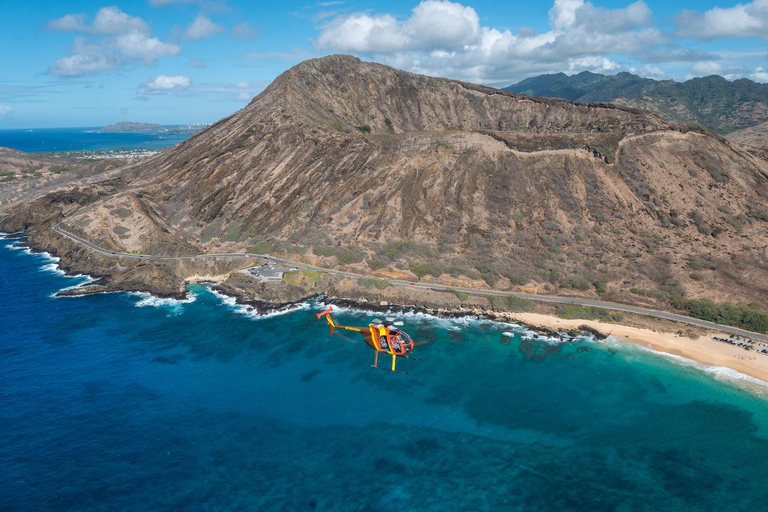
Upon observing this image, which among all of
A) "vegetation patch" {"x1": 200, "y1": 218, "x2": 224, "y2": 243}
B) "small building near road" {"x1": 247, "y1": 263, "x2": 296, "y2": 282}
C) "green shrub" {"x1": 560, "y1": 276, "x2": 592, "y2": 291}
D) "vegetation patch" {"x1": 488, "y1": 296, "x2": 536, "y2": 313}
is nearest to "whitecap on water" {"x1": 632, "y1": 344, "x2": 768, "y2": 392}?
"green shrub" {"x1": 560, "y1": 276, "x2": 592, "y2": 291}

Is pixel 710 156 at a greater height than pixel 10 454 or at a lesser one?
greater

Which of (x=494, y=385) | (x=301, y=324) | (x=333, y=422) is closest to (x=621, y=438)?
(x=494, y=385)

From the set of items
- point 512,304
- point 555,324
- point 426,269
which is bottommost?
point 555,324

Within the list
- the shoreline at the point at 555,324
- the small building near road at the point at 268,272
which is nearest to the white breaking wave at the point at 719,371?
the shoreline at the point at 555,324

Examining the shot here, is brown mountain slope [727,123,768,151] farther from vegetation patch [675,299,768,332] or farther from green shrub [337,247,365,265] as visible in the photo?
green shrub [337,247,365,265]

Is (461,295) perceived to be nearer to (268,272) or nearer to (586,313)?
(586,313)

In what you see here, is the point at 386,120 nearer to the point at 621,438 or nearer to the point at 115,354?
the point at 115,354

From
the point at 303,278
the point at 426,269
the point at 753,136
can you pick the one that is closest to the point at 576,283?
the point at 426,269

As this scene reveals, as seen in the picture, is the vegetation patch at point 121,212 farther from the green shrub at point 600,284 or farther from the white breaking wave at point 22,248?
the green shrub at point 600,284
